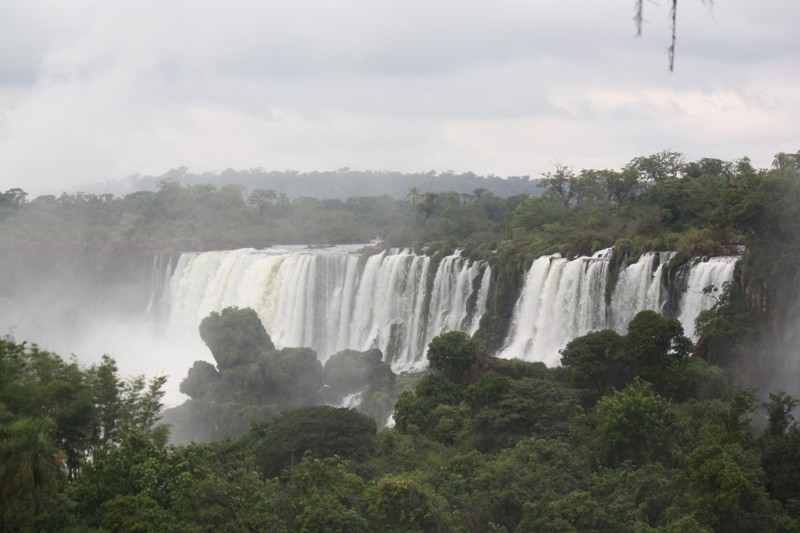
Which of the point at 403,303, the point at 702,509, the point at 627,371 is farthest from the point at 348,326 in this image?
the point at 702,509

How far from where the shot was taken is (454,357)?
2441 centimetres

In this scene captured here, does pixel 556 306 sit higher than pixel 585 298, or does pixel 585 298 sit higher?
pixel 585 298

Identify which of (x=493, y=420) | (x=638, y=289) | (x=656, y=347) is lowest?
(x=493, y=420)

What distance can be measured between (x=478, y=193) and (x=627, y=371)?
1817 inches

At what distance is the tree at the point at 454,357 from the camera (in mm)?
24438

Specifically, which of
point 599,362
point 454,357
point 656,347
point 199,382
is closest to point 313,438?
point 454,357

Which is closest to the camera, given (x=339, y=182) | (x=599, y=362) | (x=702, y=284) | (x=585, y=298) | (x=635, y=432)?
(x=635, y=432)

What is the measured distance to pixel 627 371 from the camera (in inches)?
855

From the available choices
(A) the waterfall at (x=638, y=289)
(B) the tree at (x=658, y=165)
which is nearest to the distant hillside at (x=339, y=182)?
(B) the tree at (x=658, y=165)

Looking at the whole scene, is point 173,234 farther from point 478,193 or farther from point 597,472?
point 597,472

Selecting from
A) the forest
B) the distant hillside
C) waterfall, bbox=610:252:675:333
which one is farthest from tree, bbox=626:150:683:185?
the distant hillside

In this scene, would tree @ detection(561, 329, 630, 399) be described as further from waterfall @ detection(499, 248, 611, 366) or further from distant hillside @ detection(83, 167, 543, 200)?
distant hillside @ detection(83, 167, 543, 200)

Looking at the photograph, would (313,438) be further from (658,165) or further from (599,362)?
(658,165)

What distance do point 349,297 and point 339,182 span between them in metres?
109
